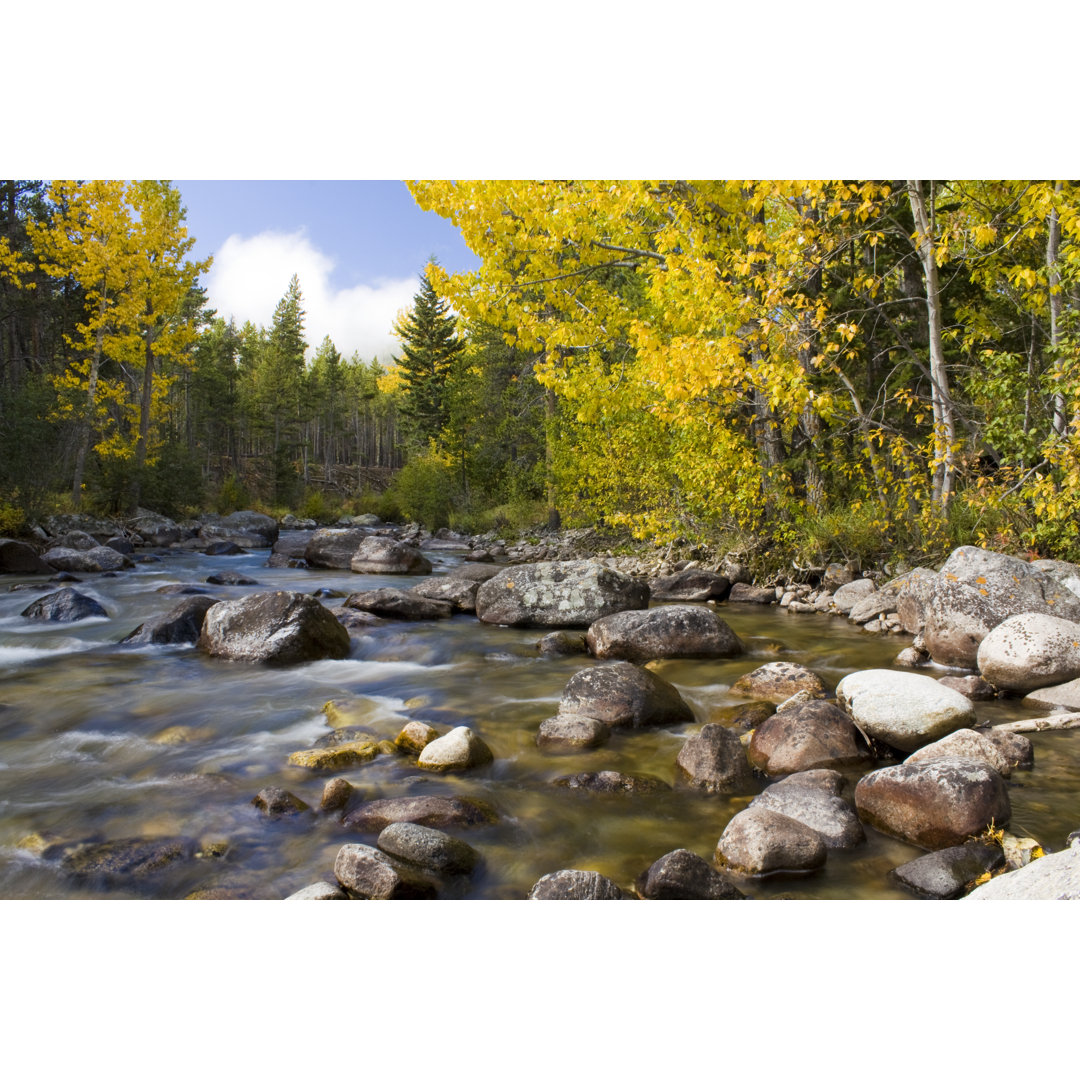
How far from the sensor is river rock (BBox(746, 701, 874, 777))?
432 centimetres

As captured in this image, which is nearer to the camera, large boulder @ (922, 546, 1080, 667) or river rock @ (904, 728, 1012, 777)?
river rock @ (904, 728, 1012, 777)

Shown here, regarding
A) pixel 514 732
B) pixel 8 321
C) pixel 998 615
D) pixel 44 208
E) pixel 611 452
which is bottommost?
pixel 514 732

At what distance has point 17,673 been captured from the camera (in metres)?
6.61

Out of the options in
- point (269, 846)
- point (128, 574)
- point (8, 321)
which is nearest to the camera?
point (269, 846)

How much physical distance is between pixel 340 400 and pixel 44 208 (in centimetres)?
3520

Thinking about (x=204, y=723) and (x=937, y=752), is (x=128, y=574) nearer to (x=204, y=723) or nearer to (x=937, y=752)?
(x=204, y=723)

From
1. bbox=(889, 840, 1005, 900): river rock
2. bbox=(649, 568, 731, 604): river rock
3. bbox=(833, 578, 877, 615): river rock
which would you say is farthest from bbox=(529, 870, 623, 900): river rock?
bbox=(649, 568, 731, 604): river rock

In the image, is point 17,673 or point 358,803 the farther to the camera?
point 17,673

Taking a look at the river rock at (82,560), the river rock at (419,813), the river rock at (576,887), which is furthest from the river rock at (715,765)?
the river rock at (82,560)

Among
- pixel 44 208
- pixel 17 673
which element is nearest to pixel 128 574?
pixel 17 673

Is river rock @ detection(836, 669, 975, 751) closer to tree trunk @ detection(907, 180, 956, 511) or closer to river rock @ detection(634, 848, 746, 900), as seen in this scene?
river rock @ detection(634, 848, 746, 900)

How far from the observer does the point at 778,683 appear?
5.83 m

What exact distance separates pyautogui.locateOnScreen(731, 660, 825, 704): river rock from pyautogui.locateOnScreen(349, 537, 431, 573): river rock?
9.55m

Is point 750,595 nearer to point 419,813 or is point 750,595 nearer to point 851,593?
point 851,593
